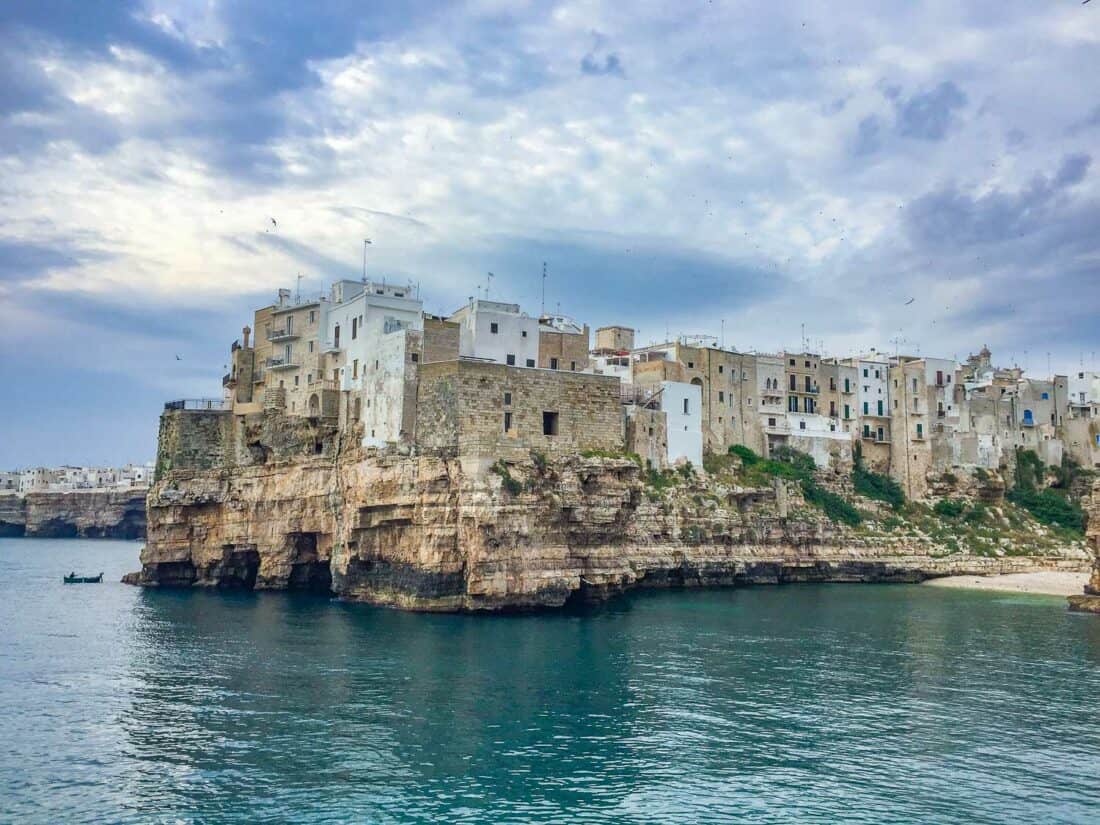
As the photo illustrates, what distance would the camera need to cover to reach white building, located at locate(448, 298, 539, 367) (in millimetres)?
58938

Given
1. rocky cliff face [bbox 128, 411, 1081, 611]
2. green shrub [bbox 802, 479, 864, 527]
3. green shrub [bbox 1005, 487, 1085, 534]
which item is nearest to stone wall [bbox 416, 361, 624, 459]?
rocky cliff face [bbox 128, 411, 1081, 611]

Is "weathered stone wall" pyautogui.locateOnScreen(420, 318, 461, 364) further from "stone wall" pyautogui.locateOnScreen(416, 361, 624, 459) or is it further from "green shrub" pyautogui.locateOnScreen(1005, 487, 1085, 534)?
"green shrub" pyautogui.locateOnScreen(1005, 487, 1085, 534)

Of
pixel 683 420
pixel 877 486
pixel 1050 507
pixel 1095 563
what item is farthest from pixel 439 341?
pixel 1050 507

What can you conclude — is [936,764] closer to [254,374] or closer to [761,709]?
[761,709]

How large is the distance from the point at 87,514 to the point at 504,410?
123098 mm

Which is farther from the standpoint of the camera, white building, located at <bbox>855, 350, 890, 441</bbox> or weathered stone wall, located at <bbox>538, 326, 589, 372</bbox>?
white building, located at <bbox>855, 350, 890, 441</bbox>

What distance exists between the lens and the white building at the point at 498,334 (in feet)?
193

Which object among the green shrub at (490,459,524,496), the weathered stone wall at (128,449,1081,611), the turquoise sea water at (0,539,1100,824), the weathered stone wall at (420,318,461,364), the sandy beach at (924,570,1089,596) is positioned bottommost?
the turquoise sea water at (0,539,1100,824)

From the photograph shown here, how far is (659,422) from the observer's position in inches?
2581

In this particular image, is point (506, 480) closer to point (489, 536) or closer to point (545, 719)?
point (489, 536)

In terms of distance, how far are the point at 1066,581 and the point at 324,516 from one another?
2012 inches

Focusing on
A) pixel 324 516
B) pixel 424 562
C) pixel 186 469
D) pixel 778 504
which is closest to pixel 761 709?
pixel 424 562

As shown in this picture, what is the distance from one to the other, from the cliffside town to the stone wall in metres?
0.12

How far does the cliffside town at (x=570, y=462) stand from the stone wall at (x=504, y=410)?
12cm
